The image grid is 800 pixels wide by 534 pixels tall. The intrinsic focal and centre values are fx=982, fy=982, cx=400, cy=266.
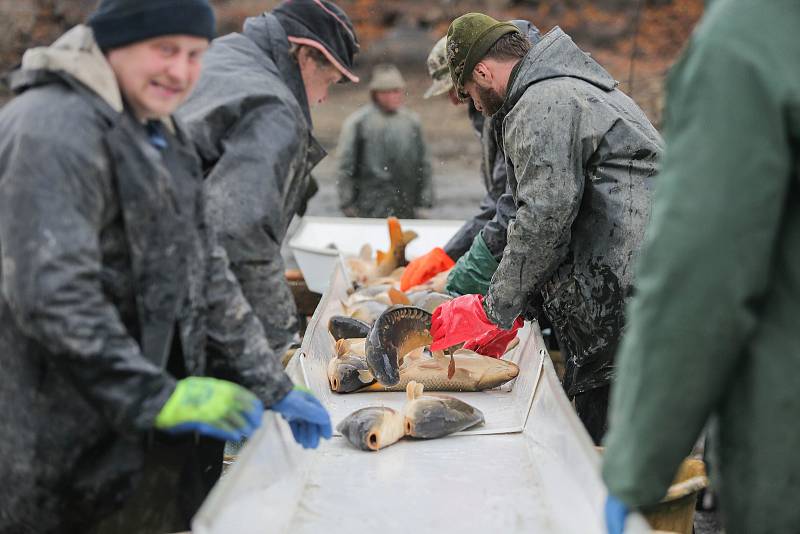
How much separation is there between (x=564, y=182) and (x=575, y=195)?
7cm

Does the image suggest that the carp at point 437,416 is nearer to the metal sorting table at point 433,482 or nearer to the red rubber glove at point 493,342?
the metal sorting table at point 433,482

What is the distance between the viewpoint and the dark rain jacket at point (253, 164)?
334 centimetres

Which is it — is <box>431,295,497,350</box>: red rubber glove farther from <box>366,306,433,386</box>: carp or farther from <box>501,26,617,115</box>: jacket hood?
<box>501,26,617,115</box>: jacket hood

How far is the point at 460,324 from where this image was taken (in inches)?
169

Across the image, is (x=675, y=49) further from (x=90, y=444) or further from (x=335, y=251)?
(x=90, y=444)


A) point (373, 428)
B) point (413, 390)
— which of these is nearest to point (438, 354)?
point (413, 390)

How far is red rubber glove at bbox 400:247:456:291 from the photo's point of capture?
221 inches

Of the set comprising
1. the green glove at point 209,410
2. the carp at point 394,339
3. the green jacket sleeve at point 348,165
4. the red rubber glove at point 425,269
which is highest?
the green glove at point 209,410

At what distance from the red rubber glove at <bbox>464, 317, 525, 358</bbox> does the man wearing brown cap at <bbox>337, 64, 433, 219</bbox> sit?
20.4ft

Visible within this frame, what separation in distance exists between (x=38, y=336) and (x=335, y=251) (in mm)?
4472

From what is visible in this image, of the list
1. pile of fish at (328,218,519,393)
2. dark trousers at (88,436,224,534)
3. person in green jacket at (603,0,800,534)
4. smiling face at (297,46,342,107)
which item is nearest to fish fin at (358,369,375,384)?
pile of fish at (328,218,519,393)

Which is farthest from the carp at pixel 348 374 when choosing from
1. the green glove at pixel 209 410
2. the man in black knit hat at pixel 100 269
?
the green glove at pixel 209 410

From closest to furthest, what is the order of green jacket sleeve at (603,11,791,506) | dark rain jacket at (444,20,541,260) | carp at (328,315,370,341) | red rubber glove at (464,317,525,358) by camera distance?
1. green jacket sleeve at (603,11,791,506)
2. red rubber glove at (464,317,525,358)
3. carp at (328,315,370,341)
4. dark rain jacket at (444,20,541,260)

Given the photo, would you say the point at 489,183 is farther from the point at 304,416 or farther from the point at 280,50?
the point at 304,416
